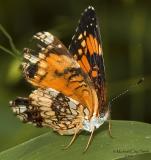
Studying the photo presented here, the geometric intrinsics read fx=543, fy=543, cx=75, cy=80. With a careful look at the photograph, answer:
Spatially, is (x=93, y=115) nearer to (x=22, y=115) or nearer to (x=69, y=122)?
(x=69, y=122)

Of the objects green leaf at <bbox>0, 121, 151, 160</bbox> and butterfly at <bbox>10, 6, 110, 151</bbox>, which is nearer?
green leaf at <bbox>0, 121, 151, 160</bbox>

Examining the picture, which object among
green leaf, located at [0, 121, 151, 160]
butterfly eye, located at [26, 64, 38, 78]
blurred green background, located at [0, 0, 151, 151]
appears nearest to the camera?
green leaf, located at [0, 121, 151, 160]

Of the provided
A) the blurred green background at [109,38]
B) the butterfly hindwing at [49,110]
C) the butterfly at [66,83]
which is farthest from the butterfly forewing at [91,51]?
the blurred green background at [109,38]

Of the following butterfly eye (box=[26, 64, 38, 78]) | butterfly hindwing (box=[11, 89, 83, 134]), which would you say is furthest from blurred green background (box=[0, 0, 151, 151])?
butterfly eye (box=[26, 64, 38, 78])

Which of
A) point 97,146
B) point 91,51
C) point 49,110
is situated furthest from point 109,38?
point 97,146

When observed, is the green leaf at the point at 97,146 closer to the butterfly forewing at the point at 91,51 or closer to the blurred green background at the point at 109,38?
the butterfly forewing at the point at 91,51

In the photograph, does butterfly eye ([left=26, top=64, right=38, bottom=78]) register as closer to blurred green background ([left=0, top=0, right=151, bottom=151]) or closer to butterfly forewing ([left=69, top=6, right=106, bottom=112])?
butterfly forewing ([left=69, top=6, right=106, bottom=112])
